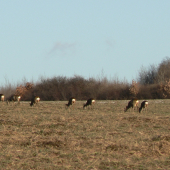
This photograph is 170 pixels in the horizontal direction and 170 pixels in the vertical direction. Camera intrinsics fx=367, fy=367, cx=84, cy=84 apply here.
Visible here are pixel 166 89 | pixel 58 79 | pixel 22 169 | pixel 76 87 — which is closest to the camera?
pixel 22 169

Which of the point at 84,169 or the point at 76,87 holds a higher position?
the point at 76,87

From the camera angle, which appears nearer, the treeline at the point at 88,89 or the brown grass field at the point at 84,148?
the brown grass field at the point at 84,148

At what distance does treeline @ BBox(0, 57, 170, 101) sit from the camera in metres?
56.8

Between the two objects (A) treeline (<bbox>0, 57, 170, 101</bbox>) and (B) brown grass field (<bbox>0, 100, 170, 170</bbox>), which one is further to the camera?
(A) treeline (<bbox>0, 57, 170, 101</bbox>)

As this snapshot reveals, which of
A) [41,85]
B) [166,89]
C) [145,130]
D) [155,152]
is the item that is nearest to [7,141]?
[155,152]

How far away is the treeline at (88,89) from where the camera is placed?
5678 centimetres

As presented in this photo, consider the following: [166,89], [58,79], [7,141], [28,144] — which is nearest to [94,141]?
[28,144]

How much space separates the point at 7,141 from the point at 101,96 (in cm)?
4748

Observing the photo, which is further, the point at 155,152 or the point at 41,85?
the point at 41,85

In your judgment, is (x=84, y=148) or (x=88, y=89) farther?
(x=88, y=89)

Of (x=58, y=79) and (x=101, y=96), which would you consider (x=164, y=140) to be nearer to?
(x=101, y=96)

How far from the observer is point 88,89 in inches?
2330

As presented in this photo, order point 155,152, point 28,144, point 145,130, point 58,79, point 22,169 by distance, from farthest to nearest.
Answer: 1. point 58,79
2. point 145,130
3. point 28,144
4. point 155,152
5. point 22,169

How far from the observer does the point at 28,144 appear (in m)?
10.1
